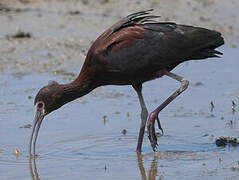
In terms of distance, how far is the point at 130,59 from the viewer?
7.76 metres

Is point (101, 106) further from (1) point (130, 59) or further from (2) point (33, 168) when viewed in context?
(2) point (33, 168)

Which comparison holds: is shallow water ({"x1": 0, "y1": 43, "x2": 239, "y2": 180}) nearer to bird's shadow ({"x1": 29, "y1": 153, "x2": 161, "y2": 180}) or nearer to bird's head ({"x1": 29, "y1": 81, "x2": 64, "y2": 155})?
bird's shadow ({"x1": 29, "y1": 153, "x2": 161, "y2": 180})

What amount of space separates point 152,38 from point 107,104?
1.91 meters

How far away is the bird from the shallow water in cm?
31

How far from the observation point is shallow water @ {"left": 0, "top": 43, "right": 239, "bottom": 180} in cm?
718

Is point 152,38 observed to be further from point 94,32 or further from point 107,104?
point 94,32

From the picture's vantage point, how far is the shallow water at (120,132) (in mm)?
7182

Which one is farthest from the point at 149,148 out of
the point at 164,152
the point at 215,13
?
the point at 215,13

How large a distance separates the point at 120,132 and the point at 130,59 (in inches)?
43.4

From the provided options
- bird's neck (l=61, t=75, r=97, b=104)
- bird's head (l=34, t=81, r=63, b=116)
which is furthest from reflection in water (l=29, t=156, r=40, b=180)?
bird's neck (l=61, t=75, r=97, b=104)

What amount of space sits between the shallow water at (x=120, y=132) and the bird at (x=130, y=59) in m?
0.31

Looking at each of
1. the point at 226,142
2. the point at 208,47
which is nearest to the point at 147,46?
the point at 208,47

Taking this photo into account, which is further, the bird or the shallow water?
the bird

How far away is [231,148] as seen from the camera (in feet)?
25.5
